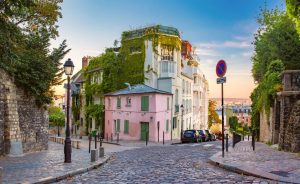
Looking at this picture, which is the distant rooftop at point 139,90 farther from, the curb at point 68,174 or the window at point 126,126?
the curb at point 68,174

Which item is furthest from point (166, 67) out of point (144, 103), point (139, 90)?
point (144, 103)

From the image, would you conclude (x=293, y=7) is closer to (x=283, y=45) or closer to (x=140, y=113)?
(x=283, y=45)

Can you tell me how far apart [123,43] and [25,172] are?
39864 mm

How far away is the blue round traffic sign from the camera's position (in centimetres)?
1653

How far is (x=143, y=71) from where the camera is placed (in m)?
49.2

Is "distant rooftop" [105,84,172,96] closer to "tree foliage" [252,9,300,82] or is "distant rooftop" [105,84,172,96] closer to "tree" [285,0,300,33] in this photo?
"tree foliage" [252,9,300,82]

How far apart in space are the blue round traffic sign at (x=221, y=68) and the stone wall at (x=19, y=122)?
10509 millimetres

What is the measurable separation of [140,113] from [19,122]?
23.4 m

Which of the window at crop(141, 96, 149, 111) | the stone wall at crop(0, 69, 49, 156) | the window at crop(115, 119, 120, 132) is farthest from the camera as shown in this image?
the window at crop(115, 119, 120, 132)

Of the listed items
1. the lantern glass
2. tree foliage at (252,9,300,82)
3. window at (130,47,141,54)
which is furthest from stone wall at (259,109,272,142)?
window at (130,47,141,54)

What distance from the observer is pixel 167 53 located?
4978cm

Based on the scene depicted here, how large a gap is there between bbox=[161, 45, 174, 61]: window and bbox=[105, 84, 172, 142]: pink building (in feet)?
18.2

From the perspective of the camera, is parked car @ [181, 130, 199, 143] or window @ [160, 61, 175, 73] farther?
window @ [160, 61, 175, 73]

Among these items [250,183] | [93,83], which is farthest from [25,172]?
[93,83]
